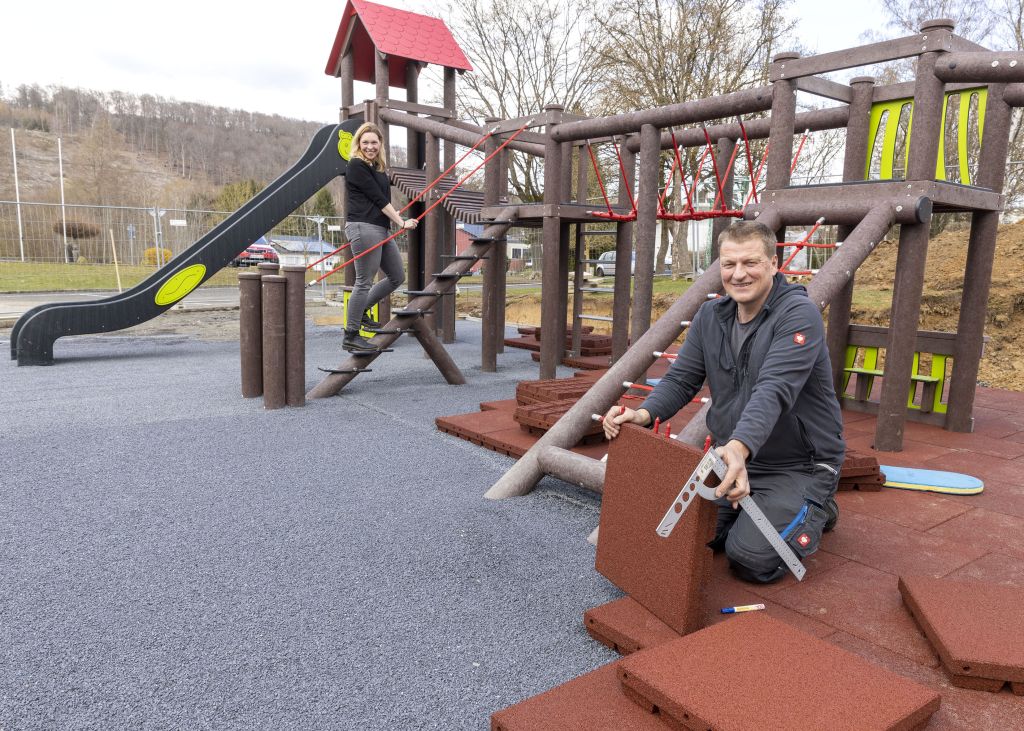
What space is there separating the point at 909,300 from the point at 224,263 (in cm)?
719

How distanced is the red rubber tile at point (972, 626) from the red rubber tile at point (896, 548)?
1.18ft

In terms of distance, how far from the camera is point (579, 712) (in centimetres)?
186

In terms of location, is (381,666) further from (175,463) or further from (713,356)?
(175,463)

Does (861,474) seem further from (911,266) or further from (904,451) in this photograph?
(911,266)

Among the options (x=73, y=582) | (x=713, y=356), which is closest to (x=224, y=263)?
(x=73, y=582)

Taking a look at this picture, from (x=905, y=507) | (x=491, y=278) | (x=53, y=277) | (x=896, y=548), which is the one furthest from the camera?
(x=53, y=277)

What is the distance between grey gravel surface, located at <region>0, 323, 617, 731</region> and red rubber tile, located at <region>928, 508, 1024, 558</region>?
1629mm

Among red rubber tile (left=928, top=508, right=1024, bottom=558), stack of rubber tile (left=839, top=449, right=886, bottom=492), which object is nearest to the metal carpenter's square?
red rubber tile (left=928, top=508, right=1024, bottom=558)

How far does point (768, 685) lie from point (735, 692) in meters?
0.10

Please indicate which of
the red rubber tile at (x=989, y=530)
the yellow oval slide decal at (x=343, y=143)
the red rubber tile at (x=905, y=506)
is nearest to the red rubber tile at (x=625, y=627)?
the red rubber tile at (x=905, y=506)

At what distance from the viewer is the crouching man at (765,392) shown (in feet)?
8.07

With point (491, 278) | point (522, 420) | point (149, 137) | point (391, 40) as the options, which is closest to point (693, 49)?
point (391, 40)

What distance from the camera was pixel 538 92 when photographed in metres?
23.8

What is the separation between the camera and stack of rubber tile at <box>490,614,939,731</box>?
5.46 feet
